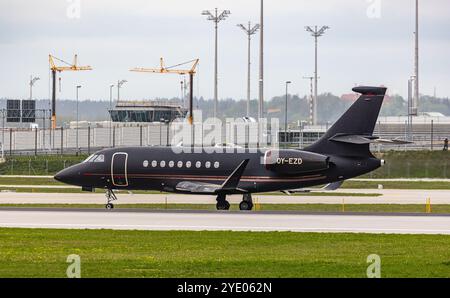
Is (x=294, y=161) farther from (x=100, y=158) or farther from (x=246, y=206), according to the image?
(x=100, y=158)

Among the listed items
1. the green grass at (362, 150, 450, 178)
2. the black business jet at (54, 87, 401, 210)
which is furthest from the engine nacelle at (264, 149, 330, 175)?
the green grass at (362, 150, 450, 178)

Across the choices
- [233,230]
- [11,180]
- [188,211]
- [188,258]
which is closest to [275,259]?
[188,258]

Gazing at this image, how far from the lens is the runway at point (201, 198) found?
6575 cm

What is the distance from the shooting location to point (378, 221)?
4831 cm

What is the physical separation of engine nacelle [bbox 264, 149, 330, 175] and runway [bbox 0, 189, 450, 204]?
32.3 feet

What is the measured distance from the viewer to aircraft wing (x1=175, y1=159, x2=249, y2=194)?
181 feet

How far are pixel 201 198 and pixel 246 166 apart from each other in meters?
13.3

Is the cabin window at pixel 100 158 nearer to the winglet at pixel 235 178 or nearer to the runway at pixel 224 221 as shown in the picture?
the runway at pixel 224 221

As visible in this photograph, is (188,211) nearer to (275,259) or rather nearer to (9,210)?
(9,210)

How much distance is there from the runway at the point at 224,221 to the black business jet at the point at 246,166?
3.10 meters

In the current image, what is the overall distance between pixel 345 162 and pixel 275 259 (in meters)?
23.3

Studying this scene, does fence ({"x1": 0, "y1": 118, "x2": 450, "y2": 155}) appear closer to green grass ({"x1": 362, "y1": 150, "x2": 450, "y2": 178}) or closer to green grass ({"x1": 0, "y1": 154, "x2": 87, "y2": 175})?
green grass ({"x1": 0, "y1": 154, "x2": 87, "y2": 175})

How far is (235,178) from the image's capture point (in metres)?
55.3

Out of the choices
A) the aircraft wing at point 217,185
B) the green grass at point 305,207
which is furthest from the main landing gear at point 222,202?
the green grass at point 305,207
